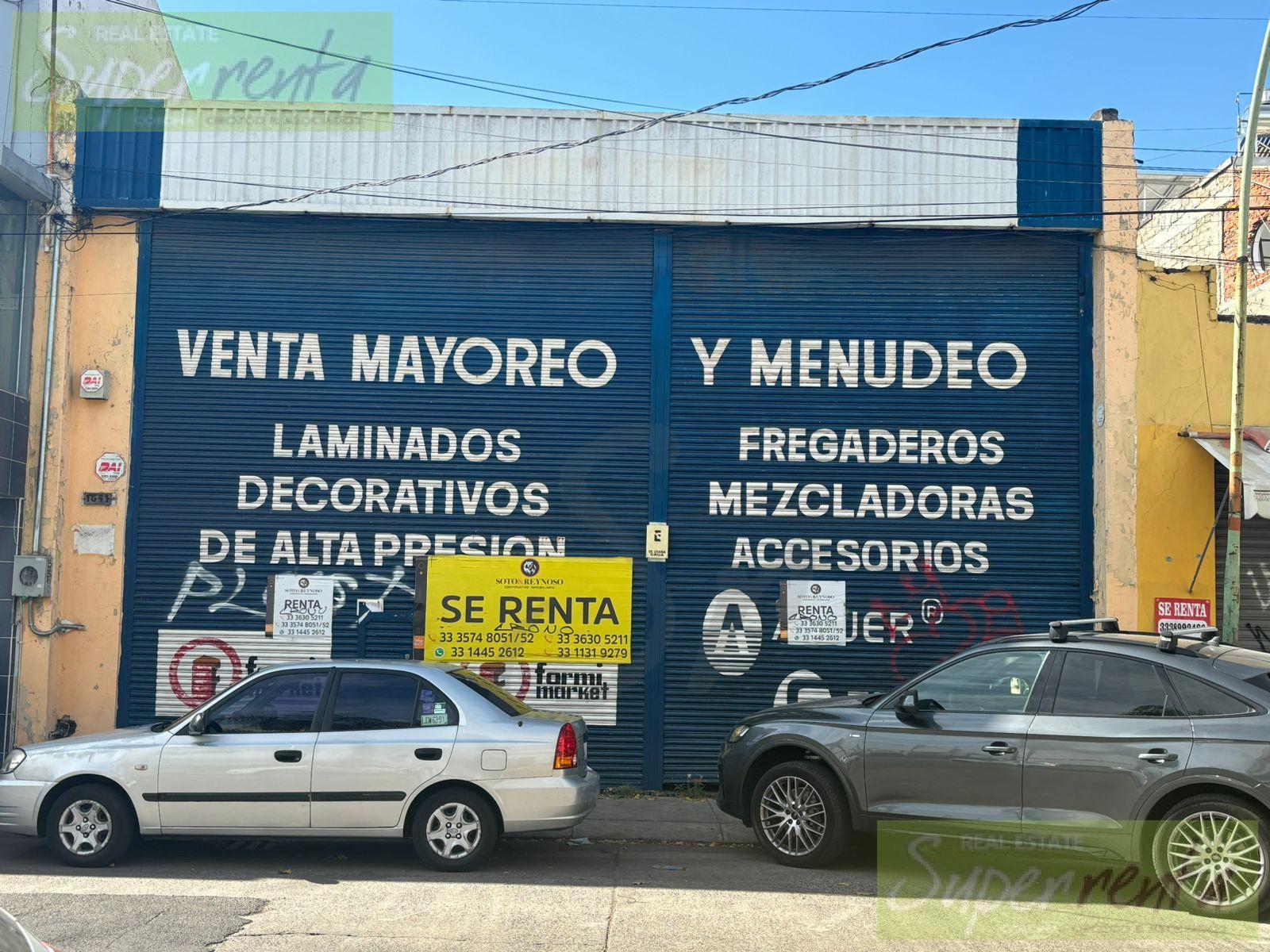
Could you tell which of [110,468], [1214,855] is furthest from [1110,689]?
[110,468]

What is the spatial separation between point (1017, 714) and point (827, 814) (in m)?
1.52

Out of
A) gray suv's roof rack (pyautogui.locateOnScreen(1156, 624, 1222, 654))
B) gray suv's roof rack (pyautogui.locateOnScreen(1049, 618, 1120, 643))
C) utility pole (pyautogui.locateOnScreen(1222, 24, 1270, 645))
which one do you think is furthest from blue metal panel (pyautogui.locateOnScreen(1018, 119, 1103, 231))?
gray suv's roof rack (pyautogui.locateOnScreen(1156, 624, 1222, 654))

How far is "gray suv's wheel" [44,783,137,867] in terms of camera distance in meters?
8.07

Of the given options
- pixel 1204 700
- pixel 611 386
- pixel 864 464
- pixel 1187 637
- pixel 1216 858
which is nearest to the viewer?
pixel 1216 858

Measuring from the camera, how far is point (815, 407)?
41.0 feet

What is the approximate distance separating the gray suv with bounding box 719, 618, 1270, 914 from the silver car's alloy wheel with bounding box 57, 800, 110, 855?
14.7 ft

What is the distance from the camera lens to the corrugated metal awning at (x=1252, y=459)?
1109 centimetres

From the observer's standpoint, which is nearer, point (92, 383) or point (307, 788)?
point (307, 788)

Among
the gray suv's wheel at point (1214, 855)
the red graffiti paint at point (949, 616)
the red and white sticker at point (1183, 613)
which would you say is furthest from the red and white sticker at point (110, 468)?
the red and white sticker at point (1183, 613)

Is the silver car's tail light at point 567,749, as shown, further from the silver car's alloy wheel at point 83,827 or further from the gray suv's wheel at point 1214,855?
the gray suv's wheel at point 1214,855

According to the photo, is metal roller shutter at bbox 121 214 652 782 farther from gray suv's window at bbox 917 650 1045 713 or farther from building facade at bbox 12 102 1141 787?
gray suv's window at bbox 917 650 1045 713

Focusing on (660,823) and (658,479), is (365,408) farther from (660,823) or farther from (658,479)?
(660,823)

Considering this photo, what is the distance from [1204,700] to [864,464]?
18.1 ft

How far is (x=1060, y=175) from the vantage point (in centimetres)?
1263
